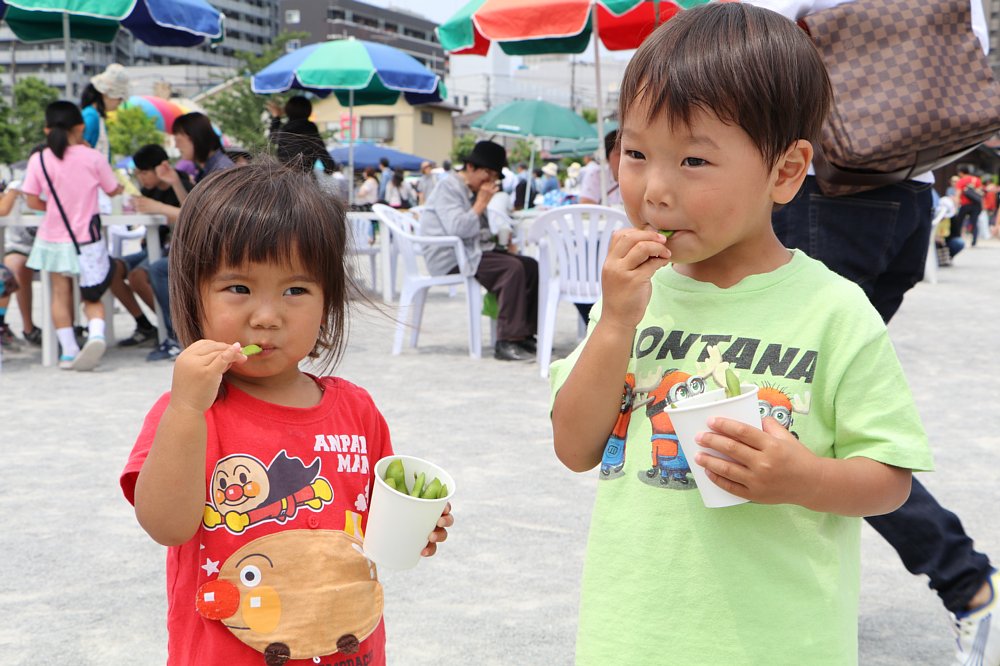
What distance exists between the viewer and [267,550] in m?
1.44

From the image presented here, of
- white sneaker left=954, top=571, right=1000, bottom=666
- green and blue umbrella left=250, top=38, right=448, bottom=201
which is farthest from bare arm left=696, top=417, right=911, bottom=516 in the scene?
green and blue umbrella left=250, top=38, right=448, bottom=201

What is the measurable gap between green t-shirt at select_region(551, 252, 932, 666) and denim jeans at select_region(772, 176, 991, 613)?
1.00 metres

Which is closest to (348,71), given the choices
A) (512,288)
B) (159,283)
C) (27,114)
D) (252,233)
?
(159,283)

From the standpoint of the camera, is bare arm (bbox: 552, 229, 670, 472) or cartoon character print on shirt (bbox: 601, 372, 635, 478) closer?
bare arm (bbox: 552, 229, 670, 472)

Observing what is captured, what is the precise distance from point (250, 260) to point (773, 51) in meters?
0.77

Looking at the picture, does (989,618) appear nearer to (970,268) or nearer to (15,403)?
(15,403)

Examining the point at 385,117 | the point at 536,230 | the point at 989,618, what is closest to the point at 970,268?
the point at 536,230

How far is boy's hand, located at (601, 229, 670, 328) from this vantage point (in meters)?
1.28

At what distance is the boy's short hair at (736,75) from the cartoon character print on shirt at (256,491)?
2.24 ft

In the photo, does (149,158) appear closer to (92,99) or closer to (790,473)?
(92,99)

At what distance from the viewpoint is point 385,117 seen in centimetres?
7400

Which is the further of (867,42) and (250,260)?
(867,42)

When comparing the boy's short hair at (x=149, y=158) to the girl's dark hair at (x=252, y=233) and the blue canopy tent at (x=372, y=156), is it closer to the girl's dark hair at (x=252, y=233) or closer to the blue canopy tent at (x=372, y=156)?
the girl's dark hair at (x=252, y=233)

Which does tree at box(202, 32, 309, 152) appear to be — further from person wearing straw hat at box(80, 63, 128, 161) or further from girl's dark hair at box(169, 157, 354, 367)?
girl's dark hair at box(169, 157, 354, 367)
